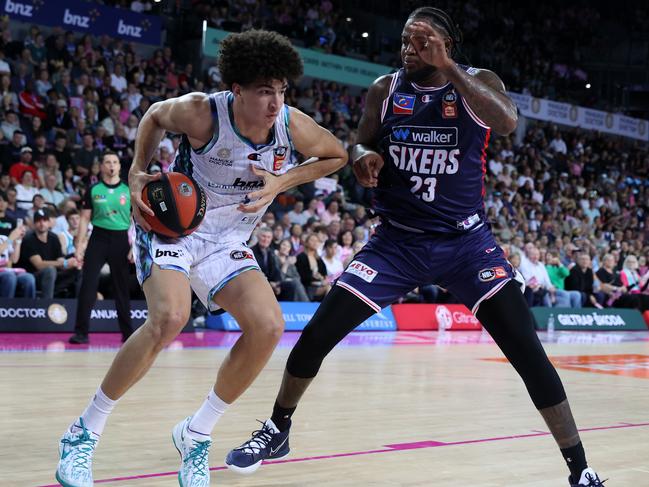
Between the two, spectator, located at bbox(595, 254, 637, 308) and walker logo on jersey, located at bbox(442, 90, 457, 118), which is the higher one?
walker logo on jersey, located at bbox(442, 90, 457, 118)

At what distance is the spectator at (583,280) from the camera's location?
18062mm

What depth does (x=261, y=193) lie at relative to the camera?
405 centimetres

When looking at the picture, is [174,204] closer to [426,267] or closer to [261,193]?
[261,193]

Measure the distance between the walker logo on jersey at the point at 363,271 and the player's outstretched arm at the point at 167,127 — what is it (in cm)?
91

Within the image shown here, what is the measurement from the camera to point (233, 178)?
13.8 feet

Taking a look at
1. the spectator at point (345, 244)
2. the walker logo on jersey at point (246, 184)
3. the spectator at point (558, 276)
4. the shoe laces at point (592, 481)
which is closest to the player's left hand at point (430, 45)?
the walker logo on jersey at point (246, 184)

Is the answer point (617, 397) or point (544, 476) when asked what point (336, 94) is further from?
point (544, 476)

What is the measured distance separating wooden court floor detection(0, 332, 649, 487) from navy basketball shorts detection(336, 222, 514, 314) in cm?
86

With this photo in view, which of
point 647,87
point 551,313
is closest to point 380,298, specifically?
point 551,313

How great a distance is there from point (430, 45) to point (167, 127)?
1250 mm

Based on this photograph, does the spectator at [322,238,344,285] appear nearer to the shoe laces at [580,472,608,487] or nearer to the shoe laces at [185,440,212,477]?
the shoe laces at [185,440,212,477]

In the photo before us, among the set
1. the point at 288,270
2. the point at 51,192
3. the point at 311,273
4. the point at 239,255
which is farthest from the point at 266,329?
the point at 311,273

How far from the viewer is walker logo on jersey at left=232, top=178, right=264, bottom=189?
13.9 feet

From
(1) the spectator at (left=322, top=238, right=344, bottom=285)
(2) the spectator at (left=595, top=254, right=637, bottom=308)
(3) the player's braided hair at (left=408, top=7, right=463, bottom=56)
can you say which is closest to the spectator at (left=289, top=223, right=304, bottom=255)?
(1) the spectator at (left=322, top=238, right=344, bottom=285)
